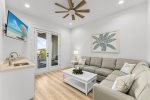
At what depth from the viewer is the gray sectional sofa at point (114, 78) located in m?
1.07

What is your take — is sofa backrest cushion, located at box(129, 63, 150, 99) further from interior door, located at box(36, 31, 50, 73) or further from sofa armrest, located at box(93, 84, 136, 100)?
interior door, located at box(36, 31, 50, 73)

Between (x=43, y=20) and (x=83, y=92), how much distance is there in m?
4.02

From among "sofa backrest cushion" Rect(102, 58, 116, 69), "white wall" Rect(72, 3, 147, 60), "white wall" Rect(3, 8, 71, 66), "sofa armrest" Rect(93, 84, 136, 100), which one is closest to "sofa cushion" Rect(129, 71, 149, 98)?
"sofa armrest" Rect(93, 84, 136, 100)

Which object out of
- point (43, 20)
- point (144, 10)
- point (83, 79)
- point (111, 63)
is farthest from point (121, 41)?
point (43, 20)

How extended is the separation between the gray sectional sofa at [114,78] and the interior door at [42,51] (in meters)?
2.14

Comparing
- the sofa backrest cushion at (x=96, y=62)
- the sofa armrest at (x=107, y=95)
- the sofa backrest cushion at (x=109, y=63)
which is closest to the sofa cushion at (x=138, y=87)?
the sofa armrest at (x=107, y=95)

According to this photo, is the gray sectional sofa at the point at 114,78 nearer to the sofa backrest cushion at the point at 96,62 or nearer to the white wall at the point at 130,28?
the sofa backrest cushion at the point at 96,62

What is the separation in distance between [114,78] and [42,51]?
364 centimetres

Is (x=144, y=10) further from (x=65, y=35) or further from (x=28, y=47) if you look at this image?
(x=28, y=47)

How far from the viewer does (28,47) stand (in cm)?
361

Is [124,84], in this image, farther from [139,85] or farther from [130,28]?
[130,28]

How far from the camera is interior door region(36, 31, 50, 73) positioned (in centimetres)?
401

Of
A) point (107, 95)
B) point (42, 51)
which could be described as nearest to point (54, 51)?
A: point (42, 51)

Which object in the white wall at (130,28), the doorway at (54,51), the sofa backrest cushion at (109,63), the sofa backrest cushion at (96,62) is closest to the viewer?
the white wall at (130,28)
